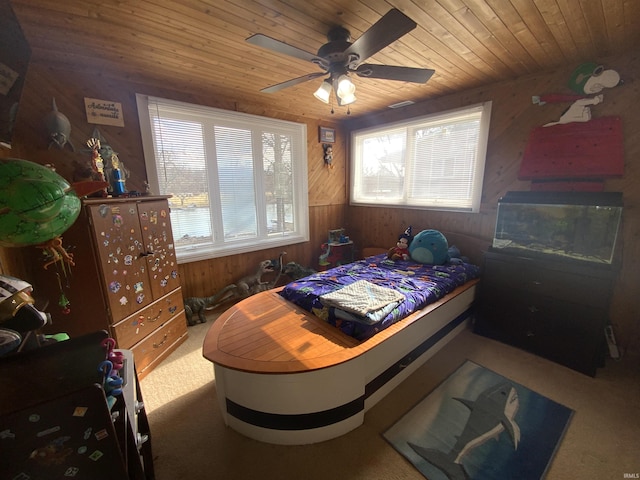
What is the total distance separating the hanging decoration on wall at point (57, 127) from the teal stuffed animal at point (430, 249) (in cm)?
330

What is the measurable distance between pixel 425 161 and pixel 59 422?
3607 millimetres

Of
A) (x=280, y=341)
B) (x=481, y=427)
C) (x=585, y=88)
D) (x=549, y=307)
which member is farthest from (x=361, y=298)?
(x=585, y=88)

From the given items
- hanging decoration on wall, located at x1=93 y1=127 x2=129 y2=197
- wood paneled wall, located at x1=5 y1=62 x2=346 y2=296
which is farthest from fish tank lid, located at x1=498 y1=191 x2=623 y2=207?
hanging decoration on wall, located at x1=93 y1=127 x2=129 y2=197

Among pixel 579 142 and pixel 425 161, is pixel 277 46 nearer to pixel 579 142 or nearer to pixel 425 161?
pixel 425 161

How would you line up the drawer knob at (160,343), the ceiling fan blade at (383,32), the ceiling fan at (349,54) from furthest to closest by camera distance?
the drawer knob at (160,343), the ceiling fan at (349,54), the ceiling fan blade at (383,32)

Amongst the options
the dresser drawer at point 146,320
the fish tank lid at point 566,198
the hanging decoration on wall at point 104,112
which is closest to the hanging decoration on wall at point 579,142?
the fish tank lid at point 566,198

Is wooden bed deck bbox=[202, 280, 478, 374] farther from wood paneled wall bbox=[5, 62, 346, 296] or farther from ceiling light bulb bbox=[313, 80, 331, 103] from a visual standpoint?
ceiling light bulb bbox=[313, 80, 331, 103]

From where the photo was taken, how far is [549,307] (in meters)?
2.09

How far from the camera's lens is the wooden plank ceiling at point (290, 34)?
1.41m

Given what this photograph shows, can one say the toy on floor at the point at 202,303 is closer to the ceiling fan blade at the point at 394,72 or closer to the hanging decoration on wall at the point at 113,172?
the hanging decoration on wall at the point at 113,172

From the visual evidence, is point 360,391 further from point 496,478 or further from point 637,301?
point 637,301

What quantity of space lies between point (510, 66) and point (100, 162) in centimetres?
341

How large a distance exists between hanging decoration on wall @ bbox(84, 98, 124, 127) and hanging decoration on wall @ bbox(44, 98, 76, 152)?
7.9 inches

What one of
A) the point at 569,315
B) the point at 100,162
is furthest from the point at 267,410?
the point at 569,315
